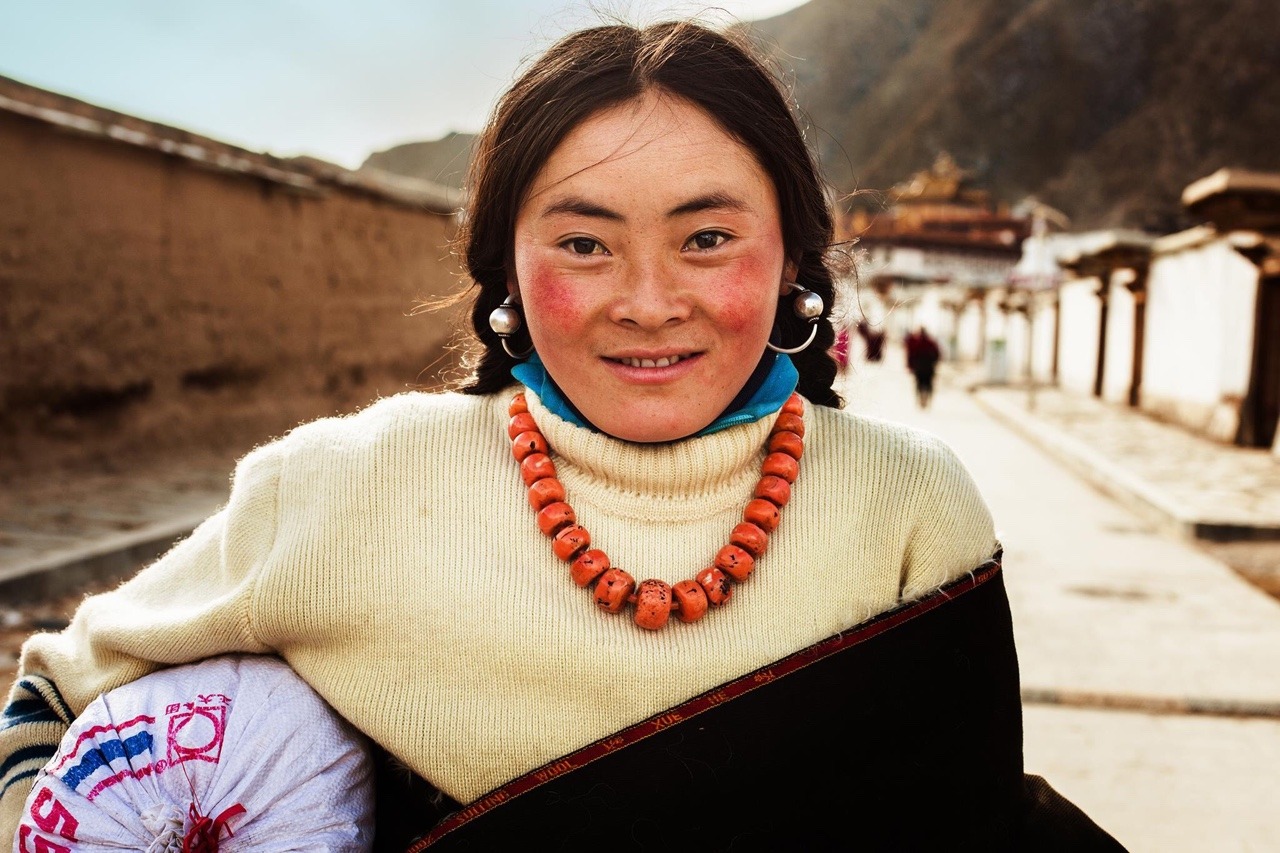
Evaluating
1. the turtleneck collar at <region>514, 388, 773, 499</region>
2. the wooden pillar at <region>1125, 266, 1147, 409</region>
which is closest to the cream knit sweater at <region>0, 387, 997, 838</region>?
the turtleneck collar at <region>514, 388, 773, 499</region>

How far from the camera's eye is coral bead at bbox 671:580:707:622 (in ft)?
4.40

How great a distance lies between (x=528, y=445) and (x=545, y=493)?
0.10 m

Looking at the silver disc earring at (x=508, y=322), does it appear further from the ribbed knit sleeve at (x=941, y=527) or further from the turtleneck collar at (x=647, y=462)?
the ribbed knit sleeve at (x=941, y=527)

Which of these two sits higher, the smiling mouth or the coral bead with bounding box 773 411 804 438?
the smiling mouth

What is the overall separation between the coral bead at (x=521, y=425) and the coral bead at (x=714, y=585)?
335mm

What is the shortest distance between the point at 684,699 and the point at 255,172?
9.05m

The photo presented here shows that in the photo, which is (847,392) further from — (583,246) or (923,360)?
(923,360)

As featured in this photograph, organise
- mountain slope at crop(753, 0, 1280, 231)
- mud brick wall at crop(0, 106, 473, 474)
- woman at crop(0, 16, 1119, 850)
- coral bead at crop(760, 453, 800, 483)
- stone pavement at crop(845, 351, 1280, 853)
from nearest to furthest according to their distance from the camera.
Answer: woman at crop(0, 16, 1119, 850)
coral bead at crop(760, 453, 800, 483)
stone pavement at crop(845, 351, 1280, 853)
mud brick wall at crop(0, 106, 473, 474)
mountain slope at crop(753, 0, 1280, 231)

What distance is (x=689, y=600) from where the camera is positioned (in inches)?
52.8

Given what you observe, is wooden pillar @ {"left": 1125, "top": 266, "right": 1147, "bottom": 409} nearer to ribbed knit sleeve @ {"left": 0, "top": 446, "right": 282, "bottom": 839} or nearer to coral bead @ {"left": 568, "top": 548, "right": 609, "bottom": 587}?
coral bead @ {"left": 568, "top": 548, "right": 609, "bottom": 587}

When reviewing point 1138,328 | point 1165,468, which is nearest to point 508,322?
point 1165,468

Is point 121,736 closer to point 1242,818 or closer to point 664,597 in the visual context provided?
point 664,597

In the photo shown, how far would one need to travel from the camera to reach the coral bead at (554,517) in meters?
1.39

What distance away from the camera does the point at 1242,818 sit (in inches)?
118
